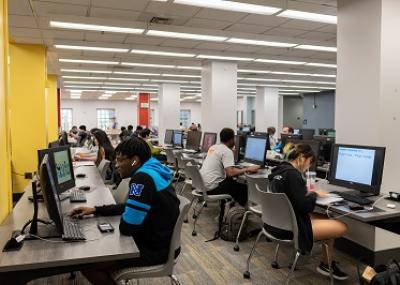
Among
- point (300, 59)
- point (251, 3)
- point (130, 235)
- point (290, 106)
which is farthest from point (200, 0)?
point (290, 106)

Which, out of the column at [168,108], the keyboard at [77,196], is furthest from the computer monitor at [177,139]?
the keyboard at [77,196]

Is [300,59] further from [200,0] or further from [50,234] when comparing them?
[50,234]

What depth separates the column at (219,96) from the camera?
8531 mm

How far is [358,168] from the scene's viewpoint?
2.89 m

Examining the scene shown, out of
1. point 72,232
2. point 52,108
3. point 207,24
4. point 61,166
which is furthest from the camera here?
point 52,108

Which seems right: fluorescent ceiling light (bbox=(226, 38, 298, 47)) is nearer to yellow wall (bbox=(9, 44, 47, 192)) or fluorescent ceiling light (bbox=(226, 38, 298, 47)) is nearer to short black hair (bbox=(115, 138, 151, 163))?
yellow wall (bbox=(9, 44, 47, 192))

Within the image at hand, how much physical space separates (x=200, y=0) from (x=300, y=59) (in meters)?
4.67

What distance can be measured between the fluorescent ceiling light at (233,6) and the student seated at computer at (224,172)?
168 centimetres

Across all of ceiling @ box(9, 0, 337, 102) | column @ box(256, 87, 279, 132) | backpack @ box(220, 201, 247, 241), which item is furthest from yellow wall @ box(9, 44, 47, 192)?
column @ box(256, 87, 279, 132)

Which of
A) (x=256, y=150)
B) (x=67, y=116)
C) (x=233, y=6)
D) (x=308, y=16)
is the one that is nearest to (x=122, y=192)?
(x=256, y=150)

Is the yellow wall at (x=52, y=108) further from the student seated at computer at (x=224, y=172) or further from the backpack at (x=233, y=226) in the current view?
the backpack at (x=233, y=226)

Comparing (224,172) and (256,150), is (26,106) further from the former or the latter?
(256,150)

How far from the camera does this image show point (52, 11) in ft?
15.9

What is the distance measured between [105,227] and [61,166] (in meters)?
1.21
